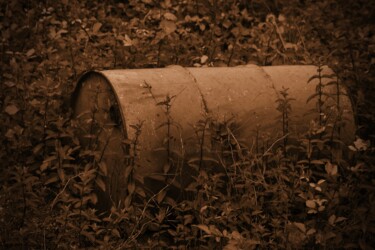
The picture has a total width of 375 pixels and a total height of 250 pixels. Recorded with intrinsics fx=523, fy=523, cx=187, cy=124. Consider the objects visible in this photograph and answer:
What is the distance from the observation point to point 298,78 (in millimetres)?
3742

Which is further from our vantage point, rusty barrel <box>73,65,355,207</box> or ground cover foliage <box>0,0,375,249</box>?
rusty barrel <box>73,65,355,207</box>

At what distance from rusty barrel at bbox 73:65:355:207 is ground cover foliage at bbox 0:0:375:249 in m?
0.08

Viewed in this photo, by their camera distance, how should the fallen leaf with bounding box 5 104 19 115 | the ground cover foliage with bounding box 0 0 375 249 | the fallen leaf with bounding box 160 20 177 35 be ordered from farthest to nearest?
the fallen leaf with bounding box 160 20 177 35, the fallen leaf with bounding box 5 104 19 115, the ground cover foliage with bounding box 0 0 375 249

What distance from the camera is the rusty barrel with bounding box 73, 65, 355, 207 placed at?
3.07 meters

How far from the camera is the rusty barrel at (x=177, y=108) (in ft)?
10.1

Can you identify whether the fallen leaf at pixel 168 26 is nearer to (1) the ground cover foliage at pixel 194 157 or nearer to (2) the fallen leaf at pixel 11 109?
(1) the ground cover foliage at pixel 194 157

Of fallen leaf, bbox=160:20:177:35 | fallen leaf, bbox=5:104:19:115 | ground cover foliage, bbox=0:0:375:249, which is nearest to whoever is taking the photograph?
ground cover foliage, bbox=0:0:375:249

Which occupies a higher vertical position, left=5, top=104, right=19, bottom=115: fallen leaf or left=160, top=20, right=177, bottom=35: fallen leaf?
left=160, top=20, right=177, bottom=35: fallen leaf

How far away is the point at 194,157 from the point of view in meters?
3.17

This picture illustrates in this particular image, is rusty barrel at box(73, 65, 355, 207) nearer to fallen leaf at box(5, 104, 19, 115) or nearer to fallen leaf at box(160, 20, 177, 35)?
fallen leaf at box(5, 104, 19, 115)

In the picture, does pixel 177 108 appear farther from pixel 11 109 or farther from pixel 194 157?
pixel 11 109

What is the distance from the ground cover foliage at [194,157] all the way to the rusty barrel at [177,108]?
8 centimetres

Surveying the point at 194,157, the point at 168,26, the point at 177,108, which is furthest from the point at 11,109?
the point at 168,26

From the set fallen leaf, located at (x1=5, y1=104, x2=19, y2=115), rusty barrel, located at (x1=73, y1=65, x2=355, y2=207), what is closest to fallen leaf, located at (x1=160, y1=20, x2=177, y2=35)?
rusty barrel, located at (x1=73, y1=65, x2=355, y2=207)
